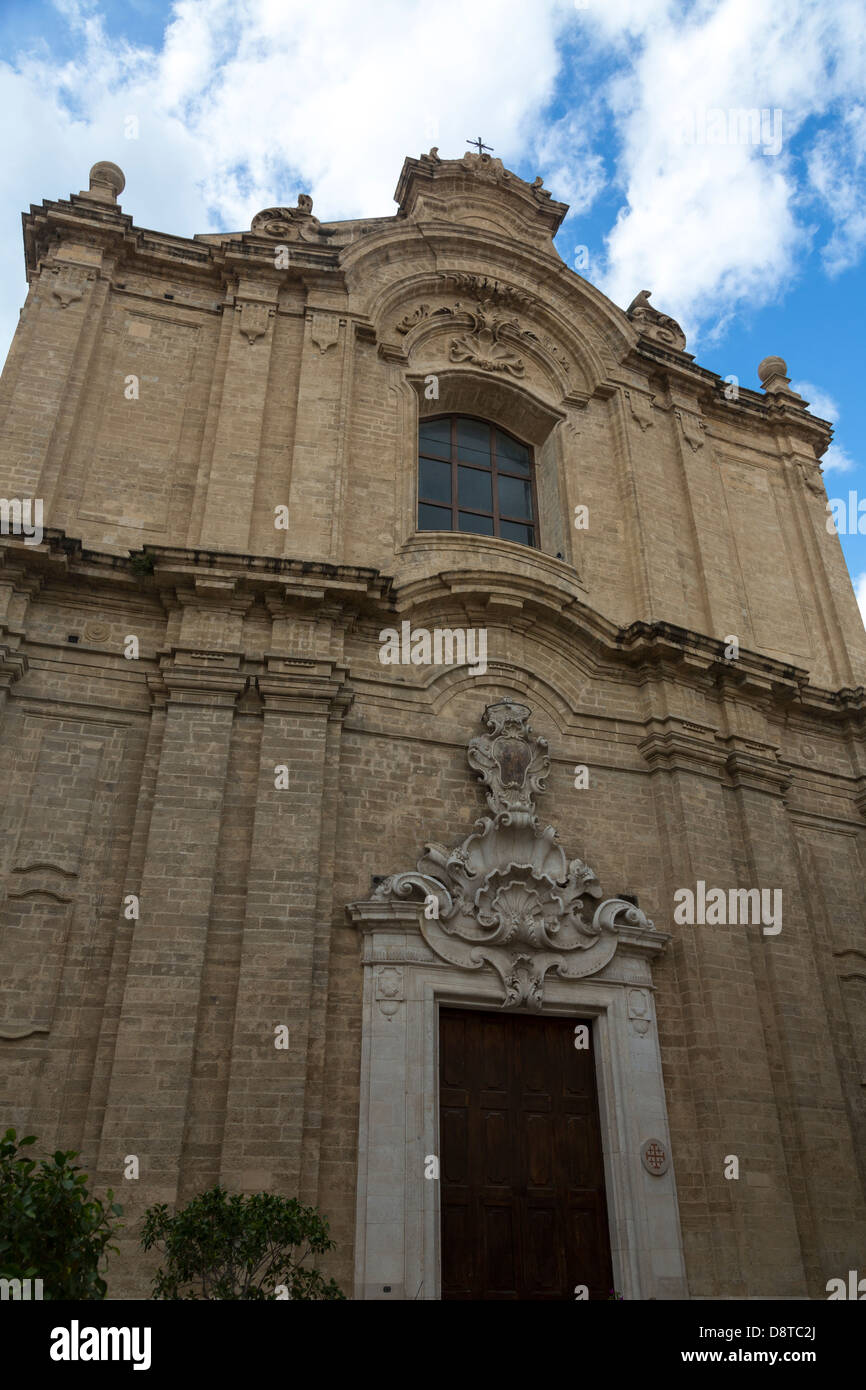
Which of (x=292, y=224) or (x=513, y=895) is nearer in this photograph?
(x=513, y=895)

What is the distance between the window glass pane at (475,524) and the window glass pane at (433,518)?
0.22 metres

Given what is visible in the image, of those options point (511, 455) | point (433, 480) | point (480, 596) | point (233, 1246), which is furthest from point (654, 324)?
point (233, 1246)

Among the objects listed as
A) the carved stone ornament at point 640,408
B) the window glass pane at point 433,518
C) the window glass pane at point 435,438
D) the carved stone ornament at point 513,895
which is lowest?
the carved stone ornament at point 513,895

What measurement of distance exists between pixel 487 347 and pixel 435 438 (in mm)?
1556

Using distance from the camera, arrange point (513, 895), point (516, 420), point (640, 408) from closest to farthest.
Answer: point (513, 895) → point (516, 420) → point (640, 408)

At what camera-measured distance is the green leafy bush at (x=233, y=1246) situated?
6.41 meters

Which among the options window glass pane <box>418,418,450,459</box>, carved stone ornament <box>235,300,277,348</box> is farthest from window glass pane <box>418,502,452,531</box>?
carved stone ornament <box>235,300,277,348</box>

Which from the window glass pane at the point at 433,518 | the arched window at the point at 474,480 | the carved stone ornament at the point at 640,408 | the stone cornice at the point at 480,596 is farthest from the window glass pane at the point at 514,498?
the carved stone ornament at the point at 640,408

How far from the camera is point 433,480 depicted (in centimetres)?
1287

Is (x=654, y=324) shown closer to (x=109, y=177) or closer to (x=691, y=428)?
(x=691, y=428)

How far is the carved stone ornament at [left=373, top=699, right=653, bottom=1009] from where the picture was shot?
900 cm

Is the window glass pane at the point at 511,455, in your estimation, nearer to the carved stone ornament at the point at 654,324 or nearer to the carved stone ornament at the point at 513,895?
the carved stone ornament at the point at 654,324

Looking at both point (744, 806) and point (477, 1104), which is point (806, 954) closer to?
point (744, 806)

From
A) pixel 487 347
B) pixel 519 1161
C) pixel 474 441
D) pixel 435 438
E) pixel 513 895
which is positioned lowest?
pixel 519 1161
